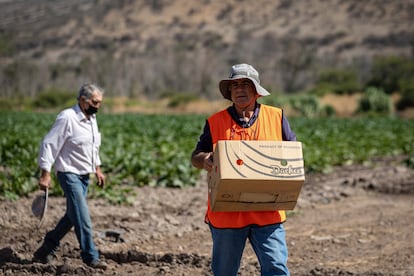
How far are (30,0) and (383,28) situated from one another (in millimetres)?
79073

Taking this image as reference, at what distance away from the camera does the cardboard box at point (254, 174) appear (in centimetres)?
382

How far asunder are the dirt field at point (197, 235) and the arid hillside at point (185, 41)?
60250 millimetres

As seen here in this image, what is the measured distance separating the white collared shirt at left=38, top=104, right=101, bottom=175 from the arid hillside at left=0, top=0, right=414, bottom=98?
64002 mm

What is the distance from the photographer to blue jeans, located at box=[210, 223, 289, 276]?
3990 millimetres

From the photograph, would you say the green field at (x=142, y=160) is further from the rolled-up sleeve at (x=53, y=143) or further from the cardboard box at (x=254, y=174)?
the cardboard box at (x=254, y=174)

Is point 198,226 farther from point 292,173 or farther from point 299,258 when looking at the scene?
point 292,173

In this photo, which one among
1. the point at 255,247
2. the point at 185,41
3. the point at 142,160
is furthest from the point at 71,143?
the point at 185,41

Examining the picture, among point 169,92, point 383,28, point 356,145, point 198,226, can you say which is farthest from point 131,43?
point 198,226

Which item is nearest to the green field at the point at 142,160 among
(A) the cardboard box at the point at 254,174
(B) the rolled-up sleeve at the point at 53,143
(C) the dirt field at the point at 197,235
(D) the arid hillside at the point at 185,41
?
(C) the dirt field at the point at 197,235

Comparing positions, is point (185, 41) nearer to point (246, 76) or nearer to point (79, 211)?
point (79, 211)

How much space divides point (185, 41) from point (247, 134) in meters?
101

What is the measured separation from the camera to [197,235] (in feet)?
24.9

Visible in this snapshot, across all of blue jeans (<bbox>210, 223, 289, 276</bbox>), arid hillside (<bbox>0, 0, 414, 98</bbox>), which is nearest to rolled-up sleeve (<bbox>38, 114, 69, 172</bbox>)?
blue jeans (<bbox>210, 223, 289, 276</bbox>)

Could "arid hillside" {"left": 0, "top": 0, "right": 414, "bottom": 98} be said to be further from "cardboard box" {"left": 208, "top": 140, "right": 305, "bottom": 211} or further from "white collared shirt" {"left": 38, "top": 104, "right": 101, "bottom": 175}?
"cardboard box" {"left": 208, "top": 140, "right": 305, "bottom": 211}
